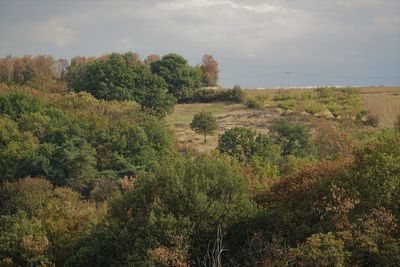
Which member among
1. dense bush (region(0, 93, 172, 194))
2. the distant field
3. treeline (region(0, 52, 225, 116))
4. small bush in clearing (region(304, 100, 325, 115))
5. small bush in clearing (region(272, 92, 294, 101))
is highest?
treeline (region(0, 52, 225, 116))

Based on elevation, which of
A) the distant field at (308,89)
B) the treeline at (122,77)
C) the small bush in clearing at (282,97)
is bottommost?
the small bush in clearing at (282,97)

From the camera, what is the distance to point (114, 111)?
220 feet

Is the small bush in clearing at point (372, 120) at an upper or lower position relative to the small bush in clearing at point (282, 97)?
lower

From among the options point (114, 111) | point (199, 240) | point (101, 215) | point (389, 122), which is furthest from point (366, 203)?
point (389, 122)

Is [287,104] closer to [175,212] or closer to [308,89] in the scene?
[308,89]

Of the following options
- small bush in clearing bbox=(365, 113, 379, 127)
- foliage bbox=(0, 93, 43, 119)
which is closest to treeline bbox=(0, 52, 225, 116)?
foliage bbox=(0, 93, 43, 119)

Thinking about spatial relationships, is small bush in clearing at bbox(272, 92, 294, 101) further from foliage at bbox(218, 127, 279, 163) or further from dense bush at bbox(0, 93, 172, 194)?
foliage at bbox(218, 127, 279, 163)

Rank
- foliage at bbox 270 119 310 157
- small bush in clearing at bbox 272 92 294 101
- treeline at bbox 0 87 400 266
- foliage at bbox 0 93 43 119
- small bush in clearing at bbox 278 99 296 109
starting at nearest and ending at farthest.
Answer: treeline at bbox 0 87 400 266 → foliage at bbox 270 119 310 157 → foliage at bbox 0 93 43 119 → small bush in clearing at bbox 278 99 296 109 → small bush in clearing at bbox 272 92 294 101

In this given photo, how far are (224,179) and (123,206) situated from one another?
5062 millimetres

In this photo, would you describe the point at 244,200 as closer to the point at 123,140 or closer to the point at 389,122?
the point at 123,140

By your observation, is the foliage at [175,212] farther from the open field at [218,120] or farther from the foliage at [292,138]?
the open field at [218,120]

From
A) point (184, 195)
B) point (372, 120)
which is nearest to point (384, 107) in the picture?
point (372, 120)

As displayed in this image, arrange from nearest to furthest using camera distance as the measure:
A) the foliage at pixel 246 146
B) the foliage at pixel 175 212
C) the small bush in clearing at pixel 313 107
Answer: the foliage at pixel 175 212, the foliage at pixel 246 146, the small bush in clearing at pixel 313 107

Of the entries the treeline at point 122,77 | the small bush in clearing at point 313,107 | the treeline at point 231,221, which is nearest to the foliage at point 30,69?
the treeline at point 122,77
